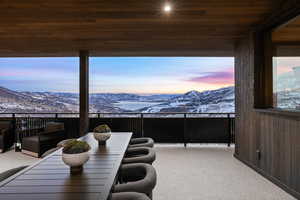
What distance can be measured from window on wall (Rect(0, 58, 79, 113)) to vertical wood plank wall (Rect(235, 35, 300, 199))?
4777mm

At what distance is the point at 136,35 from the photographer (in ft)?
13.0

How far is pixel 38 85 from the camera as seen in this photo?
6949 mm

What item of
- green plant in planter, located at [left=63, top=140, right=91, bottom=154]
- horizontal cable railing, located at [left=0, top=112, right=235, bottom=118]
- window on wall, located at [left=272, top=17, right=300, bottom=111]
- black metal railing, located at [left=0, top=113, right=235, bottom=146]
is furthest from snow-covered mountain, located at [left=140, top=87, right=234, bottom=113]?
green plant in planter, located at [left=63, top=140, right=91, bottom=154]

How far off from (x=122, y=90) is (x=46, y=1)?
427cm

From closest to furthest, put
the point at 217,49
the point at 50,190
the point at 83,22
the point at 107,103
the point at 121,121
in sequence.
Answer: the point at 50,190 → the point at 83,22 → the point at 217,49 → the point at 121,121 → the point at 107,103

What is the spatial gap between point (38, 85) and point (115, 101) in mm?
2749

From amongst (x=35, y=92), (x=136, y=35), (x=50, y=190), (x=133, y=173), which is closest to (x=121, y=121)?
(x=136, y=35)

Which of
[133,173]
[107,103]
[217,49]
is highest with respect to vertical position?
[217,49]

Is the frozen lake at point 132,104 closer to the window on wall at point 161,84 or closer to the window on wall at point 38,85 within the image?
the window on wall at point 161,84

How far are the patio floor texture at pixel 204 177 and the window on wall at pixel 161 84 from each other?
6.56ft

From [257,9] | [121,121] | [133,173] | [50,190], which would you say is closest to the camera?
[50,190]

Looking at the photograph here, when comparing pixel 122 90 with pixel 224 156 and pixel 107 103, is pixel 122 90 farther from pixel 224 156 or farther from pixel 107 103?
pixel 224 156

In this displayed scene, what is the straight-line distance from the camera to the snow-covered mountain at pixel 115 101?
6500mm

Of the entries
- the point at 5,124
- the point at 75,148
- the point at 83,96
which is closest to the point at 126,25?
the point at 83,96
